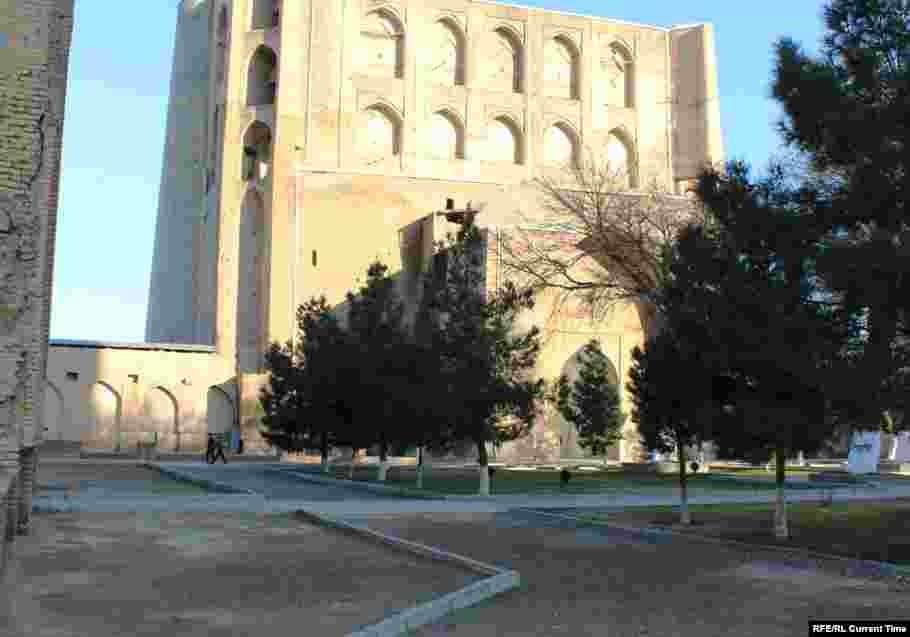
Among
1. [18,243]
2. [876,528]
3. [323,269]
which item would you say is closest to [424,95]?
[323,269]

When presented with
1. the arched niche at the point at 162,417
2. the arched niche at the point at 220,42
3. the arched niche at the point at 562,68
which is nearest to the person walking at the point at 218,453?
the arched niche at the point at 162,417

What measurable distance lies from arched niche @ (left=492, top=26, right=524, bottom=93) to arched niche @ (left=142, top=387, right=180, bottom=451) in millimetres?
22176

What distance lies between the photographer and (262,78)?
160ft

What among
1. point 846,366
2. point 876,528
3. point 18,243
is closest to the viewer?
point 18,243

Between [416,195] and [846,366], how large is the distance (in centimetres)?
3961

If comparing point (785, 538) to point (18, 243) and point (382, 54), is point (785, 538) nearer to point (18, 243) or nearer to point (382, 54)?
point (18, 243)

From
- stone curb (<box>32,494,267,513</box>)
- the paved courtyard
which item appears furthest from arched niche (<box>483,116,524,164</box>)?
the paved courtyard

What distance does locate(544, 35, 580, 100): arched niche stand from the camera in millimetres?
53406

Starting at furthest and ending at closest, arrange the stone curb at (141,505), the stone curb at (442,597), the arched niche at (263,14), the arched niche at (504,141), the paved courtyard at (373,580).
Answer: the arched niche at (504,141) → the arched niche at (263,14) → the stone curb at (141,505) → the paved courtyard at (373,580) → the stone curb at (442,597)

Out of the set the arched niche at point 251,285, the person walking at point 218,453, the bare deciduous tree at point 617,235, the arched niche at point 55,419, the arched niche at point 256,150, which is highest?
the arched niche at point 256,150

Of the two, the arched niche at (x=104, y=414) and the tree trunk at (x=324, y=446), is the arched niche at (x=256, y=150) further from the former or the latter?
the tree trunk at (x=324, y=446)

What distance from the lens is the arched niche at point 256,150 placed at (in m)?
47.2

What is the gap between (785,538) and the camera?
12.6 meters

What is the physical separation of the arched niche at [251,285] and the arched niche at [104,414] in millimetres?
5472
